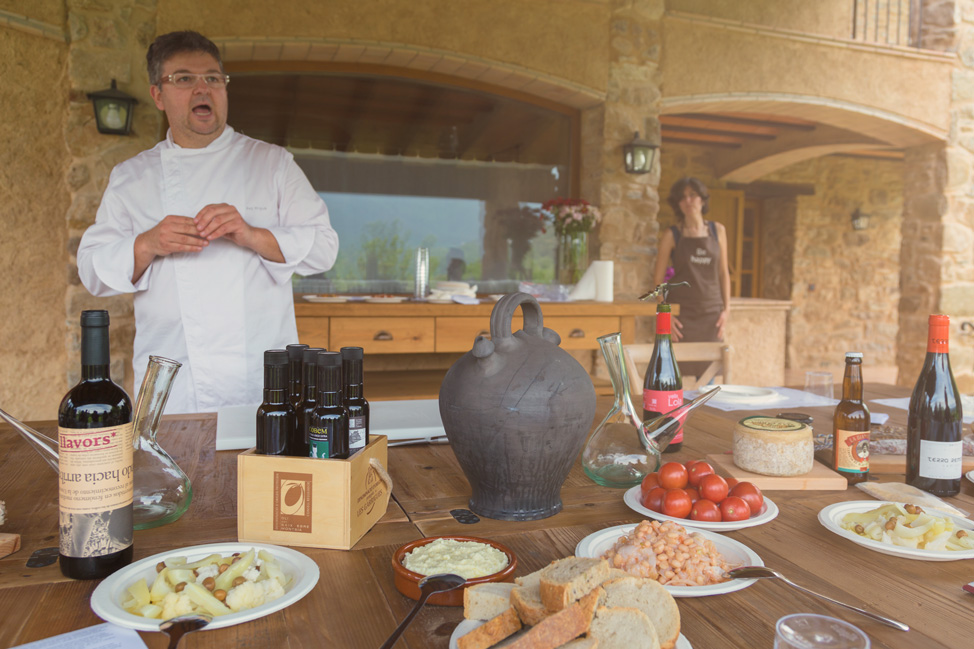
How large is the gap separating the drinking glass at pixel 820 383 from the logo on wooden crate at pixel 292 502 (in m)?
1.51

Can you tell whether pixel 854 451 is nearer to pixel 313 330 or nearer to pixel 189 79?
pixel 189 79

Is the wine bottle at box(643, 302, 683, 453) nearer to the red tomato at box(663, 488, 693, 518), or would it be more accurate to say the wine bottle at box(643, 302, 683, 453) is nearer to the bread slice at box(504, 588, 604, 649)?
the red tomato at box(663, 488, 693, 518)

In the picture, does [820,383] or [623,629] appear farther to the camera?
[820,383]

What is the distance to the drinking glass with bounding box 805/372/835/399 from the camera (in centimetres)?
191

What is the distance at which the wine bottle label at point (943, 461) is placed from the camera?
1.12 m

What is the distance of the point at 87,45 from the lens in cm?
317

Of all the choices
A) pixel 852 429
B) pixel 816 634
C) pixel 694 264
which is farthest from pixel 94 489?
pixel 694 264

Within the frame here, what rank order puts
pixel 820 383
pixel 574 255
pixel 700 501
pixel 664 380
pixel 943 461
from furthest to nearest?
pixel 574 255 → pixel 820 383 → pixel 664 380 → pixel 943 461 → pixel 700 501

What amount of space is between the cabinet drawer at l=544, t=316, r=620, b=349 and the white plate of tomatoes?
2518mm

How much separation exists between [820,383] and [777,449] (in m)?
0.86

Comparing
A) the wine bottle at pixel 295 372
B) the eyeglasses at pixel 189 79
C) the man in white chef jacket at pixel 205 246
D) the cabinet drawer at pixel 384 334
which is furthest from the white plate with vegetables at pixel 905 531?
the cabinet drawer at pixel 384 334

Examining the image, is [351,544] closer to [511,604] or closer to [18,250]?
[511,604]

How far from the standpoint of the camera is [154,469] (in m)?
0.98

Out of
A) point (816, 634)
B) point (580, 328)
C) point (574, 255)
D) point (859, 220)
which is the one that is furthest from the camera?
point (859, 220)
